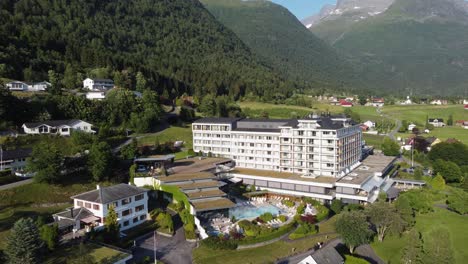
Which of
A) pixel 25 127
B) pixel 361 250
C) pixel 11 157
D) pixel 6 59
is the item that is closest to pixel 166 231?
pixel 361 250

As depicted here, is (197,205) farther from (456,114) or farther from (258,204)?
(456,114)

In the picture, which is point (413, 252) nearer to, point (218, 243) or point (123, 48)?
point (218, 243)

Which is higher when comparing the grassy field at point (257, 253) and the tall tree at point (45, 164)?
the tall tree at point (45, 164)

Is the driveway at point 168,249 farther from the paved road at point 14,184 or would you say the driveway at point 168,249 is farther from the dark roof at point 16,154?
the dark roof at point 16,154

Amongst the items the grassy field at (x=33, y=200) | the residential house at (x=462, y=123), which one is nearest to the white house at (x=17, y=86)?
the grassy field at (x=33, y=200)

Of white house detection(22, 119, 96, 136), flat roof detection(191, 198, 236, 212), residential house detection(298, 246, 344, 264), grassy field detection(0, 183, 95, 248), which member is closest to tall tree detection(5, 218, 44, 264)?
grassy field detection(0, 183, 95, 248)

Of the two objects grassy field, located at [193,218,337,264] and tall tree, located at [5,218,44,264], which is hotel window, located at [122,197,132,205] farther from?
tall tree, located at [5,218,44,264]
